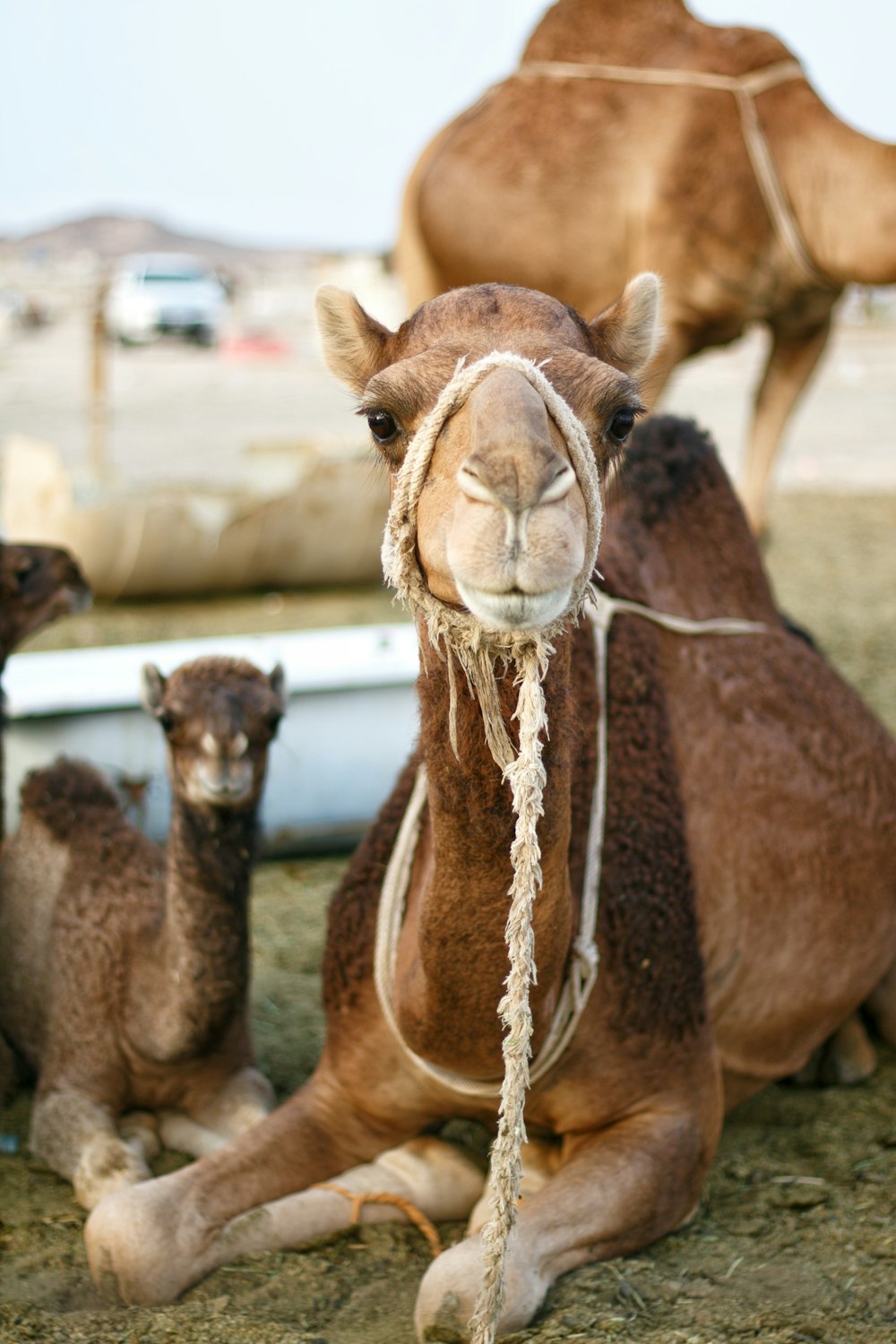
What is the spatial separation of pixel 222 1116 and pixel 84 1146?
343mm

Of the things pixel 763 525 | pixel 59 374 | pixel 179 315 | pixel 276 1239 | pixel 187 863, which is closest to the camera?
pixel 276 1239

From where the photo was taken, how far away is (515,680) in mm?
2359

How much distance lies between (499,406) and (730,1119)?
2.27m

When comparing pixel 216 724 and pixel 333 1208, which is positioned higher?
pixel 216 724

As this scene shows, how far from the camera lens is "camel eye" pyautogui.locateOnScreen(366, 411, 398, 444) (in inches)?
97.3

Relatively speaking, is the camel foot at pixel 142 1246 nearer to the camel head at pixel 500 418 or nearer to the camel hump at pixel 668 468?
the camel head at pixel 500 418

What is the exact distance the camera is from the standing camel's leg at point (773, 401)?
7777 mm

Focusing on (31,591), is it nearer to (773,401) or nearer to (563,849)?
(563,849)

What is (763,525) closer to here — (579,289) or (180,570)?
(579,289)

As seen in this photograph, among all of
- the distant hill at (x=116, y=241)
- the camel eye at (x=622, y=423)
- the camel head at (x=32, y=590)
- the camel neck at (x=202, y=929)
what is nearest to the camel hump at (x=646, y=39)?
the camel head at (x=32, y=590)

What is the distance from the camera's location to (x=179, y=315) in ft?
103

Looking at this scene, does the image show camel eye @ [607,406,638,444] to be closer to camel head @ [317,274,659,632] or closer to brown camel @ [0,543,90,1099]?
camel head @ [317,274,659,632]

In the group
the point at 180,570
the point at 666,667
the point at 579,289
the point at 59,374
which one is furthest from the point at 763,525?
the point at 59,374

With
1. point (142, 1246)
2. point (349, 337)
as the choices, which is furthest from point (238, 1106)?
point (349, 337)
